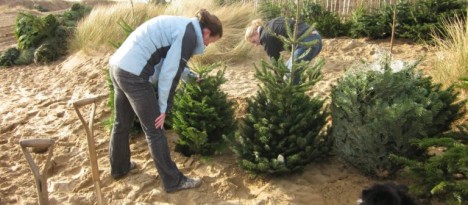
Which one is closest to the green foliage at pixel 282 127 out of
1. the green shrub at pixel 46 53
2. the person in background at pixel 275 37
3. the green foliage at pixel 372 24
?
the person in background at pixel 275 37

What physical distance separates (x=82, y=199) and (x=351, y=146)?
8.32ft

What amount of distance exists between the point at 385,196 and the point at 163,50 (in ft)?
7.03

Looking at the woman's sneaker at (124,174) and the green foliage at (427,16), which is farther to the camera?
the green foliage at (427,16)

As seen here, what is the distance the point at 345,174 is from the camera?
3848 mm

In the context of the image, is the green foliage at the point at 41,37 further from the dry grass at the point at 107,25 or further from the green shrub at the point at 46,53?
the dry grass at the point at 107,25

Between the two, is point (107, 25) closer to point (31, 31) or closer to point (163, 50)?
point (31, 31)

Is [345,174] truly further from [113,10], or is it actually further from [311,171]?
[113,10]

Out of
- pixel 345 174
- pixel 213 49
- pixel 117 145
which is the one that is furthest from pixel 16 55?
pixel 345 174

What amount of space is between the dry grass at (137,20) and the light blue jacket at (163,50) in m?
4.68

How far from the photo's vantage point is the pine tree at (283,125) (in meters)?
3.65

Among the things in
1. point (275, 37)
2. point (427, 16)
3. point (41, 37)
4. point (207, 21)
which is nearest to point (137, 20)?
point (41, 37)

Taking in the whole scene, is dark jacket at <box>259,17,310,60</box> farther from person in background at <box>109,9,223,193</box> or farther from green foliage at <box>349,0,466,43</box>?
green foliage at <box>349,0,466,43</box>

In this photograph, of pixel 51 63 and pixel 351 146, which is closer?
pixel 351 146

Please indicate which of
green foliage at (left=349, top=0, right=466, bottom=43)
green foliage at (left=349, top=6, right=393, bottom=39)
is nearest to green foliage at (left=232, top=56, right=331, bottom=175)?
green foliage at (left=349, top=0, right=466, bottom=43)
